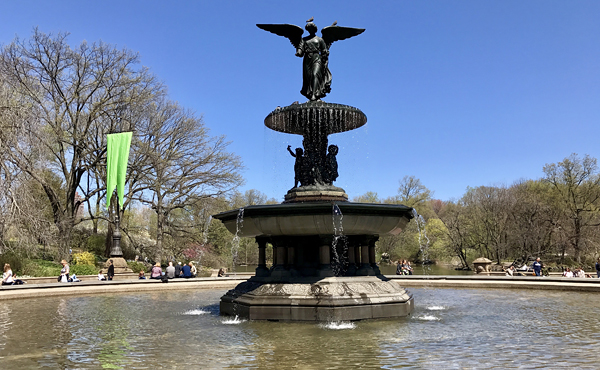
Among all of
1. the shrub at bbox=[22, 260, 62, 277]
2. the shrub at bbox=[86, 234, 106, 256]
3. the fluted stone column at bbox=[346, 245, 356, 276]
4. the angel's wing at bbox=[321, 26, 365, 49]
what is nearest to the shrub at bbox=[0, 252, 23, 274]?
the shrub at bbox=[22, 260, 62, 277]

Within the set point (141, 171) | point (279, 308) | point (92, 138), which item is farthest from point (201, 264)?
point (279, 308)

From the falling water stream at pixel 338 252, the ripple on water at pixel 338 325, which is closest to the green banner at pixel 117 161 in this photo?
the falling water stream at pixel 338 252

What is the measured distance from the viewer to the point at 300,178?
12500 mm

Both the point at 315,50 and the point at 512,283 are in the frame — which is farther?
the point at 512,283

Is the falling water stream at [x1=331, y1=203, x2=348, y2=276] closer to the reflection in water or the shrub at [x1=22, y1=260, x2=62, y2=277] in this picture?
the reflection in water

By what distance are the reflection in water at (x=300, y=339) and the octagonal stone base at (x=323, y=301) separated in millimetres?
340

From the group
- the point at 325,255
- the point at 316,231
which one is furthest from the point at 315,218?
the point at 325,255

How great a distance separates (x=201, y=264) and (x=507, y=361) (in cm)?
3686

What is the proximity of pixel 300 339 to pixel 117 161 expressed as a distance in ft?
80.1

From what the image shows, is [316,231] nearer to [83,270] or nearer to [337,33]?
[337,33]

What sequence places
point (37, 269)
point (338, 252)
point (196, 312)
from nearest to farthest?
point (196, 312) → point (338, 252) → point (37, 269)

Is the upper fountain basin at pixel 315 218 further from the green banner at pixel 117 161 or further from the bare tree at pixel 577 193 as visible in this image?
the bare tree at pixel 577 193

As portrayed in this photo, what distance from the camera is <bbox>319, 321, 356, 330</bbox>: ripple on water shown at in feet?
27.1

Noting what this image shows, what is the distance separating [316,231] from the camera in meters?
9.82
